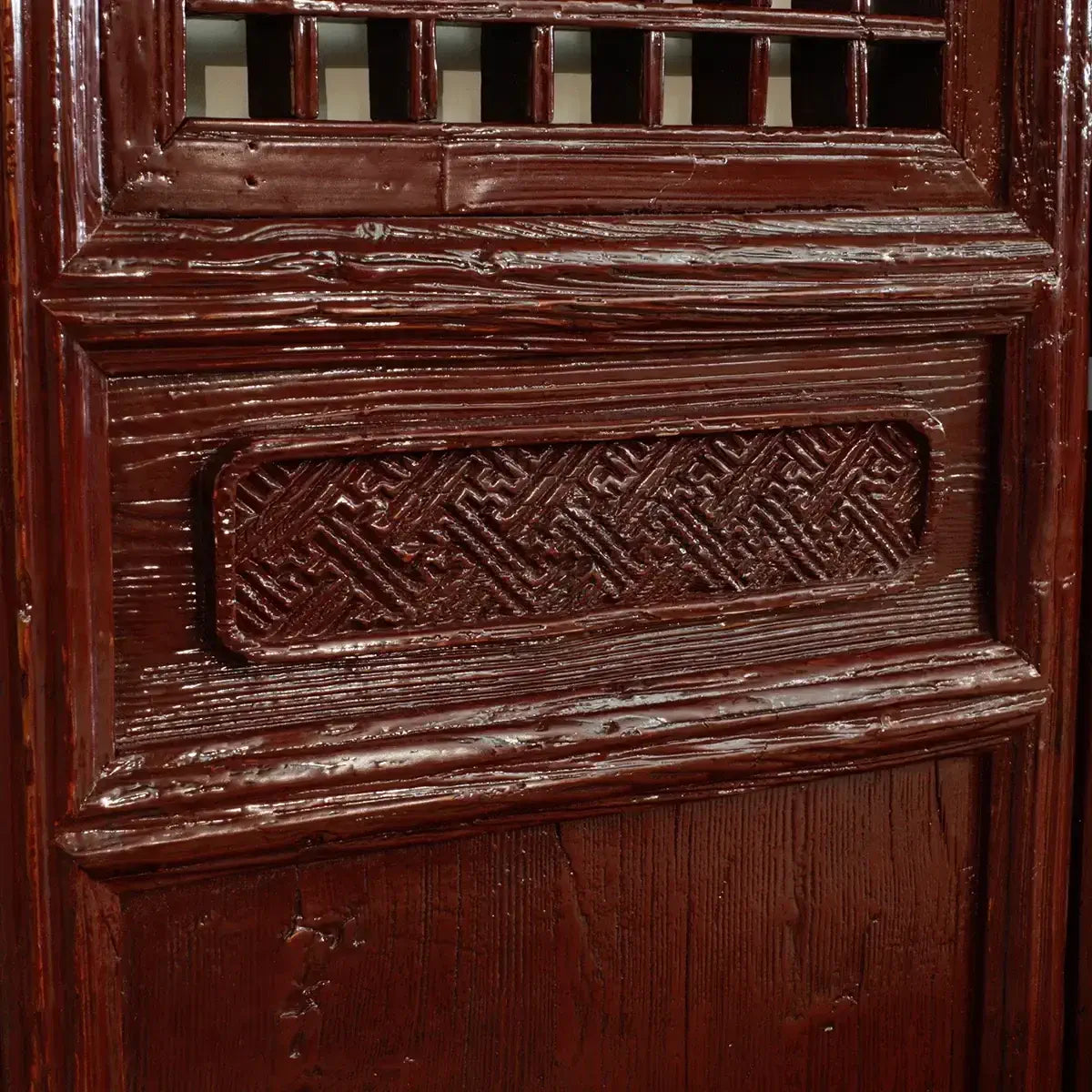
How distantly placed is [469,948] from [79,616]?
0.33 meters

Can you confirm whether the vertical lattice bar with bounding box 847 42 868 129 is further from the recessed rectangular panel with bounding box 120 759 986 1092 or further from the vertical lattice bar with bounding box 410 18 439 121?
the recessed rectangular panel with bounding box 120 759 986 1092

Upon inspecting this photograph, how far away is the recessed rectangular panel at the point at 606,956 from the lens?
0.84 m

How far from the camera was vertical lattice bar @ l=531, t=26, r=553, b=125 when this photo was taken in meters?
0.85

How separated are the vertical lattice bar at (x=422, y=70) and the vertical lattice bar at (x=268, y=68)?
70mm

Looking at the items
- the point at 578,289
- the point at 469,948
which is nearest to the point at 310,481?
the point at 578,289

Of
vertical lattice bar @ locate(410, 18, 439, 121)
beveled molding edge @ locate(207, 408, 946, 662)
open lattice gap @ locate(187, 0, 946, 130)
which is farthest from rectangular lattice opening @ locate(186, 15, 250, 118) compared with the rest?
beveled molding edge @ locate(207, 408, 946, 662)

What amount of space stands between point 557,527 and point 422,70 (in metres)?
0.28

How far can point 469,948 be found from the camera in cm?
90

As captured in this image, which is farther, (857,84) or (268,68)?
(857,84)

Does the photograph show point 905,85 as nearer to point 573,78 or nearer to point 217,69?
point 573,78

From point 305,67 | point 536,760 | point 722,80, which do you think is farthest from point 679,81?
point 536,760

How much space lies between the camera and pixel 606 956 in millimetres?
931

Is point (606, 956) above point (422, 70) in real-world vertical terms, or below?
below

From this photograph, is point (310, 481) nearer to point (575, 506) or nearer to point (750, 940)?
point (575, 506)
